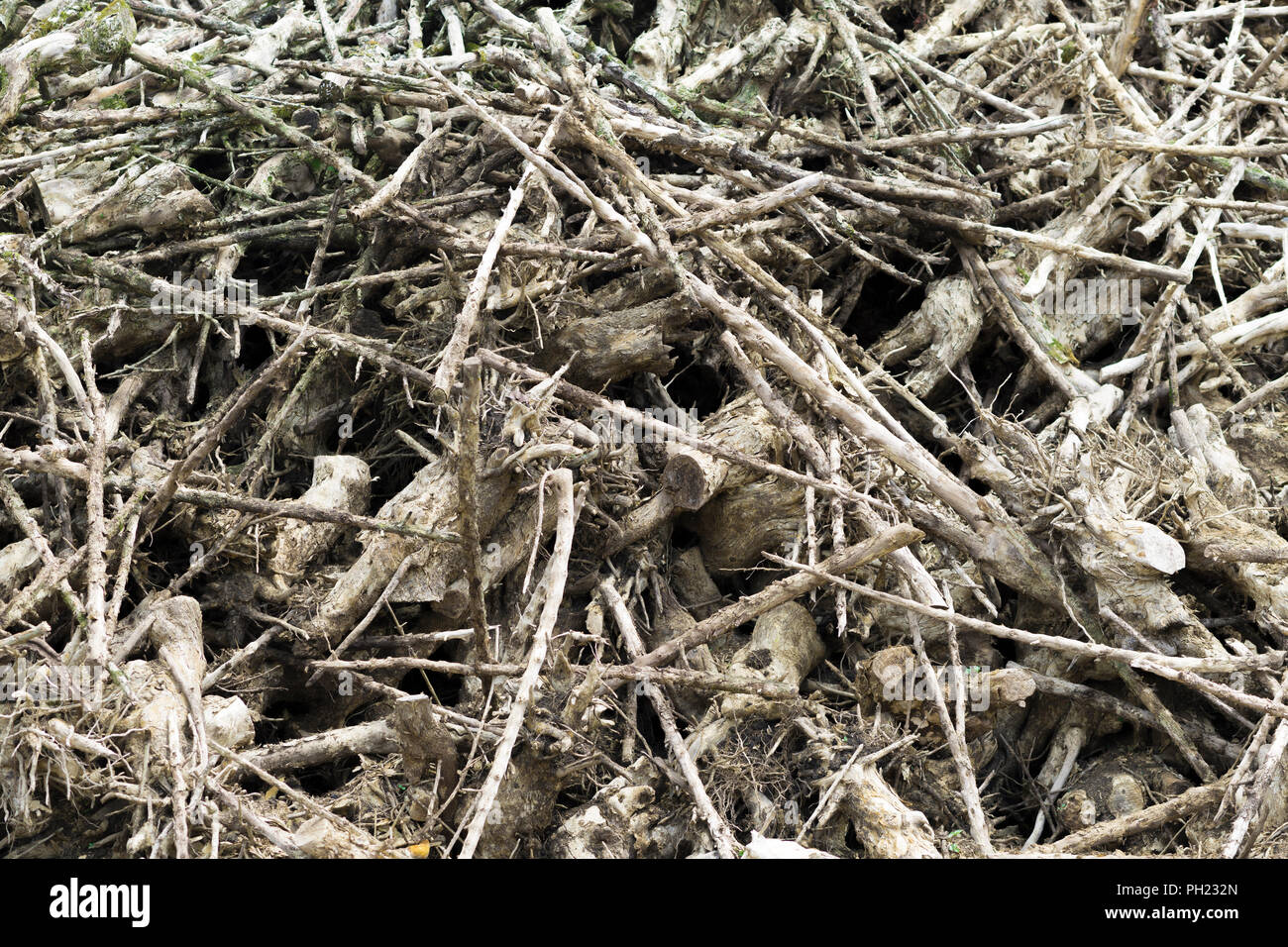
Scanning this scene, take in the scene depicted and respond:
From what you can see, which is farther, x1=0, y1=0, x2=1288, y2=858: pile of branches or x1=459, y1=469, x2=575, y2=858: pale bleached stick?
x1=0, y1=0, x2=1288, y2=858: pile of branches

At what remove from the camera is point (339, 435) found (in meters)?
3.36

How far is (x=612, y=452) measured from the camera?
2.99 meters

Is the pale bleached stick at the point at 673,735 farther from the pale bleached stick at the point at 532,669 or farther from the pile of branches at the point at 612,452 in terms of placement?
the pale bleached stick at the point at 532,669

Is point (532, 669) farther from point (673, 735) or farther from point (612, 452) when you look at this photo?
point (612, 452)

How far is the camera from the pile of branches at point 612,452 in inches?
101

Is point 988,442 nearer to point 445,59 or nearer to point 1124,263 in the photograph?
point 1124,263

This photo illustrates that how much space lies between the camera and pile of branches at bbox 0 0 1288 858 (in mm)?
2561

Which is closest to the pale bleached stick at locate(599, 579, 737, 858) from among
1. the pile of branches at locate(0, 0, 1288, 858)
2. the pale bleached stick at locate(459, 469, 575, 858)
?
the pile of branches at locate(0, 0, 1288, 858)

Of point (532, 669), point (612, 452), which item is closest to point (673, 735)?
point (532, 669)

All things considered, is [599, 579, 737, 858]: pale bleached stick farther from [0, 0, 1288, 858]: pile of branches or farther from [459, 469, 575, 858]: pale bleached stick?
[459, 469, 575, 858]: pale bleached stick

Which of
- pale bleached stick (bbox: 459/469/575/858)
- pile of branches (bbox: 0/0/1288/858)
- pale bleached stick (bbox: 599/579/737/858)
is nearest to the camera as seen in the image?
pale bleached stick (bbox: 459/469/575/858)

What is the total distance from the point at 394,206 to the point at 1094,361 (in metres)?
2.42
